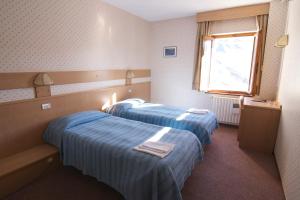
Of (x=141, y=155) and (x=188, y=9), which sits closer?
(x=141, y=155)

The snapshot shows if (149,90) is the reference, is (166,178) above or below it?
below

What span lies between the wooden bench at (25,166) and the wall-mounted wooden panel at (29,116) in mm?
121

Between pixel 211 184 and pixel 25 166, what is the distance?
2.18m

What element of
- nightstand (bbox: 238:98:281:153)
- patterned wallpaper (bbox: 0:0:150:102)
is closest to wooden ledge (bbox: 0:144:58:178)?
patterned wallpaper (bbox: 0:0:150:102)

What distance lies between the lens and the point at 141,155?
5.43 feet

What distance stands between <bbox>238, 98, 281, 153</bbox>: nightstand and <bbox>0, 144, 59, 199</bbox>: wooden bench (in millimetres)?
2929

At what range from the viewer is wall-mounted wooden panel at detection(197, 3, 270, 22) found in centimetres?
328

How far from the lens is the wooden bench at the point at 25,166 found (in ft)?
5.92

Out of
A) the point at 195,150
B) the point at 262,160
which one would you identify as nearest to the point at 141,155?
the point at 195,150

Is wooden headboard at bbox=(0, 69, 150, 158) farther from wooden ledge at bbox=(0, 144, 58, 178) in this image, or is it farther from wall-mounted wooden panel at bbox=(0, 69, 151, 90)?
wall-mounted wooden panel at bbox=(0, 69, 151, 90)

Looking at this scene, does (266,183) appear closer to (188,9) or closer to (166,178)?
(166,178)

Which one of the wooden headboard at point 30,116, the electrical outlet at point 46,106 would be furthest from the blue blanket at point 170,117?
the electrical outlet at point 46,106

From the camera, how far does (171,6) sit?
136 inches

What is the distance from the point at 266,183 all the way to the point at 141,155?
5.43 feet
